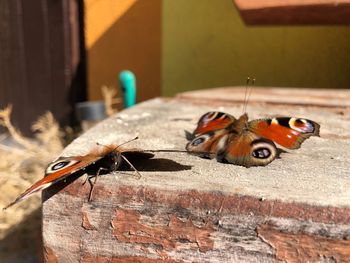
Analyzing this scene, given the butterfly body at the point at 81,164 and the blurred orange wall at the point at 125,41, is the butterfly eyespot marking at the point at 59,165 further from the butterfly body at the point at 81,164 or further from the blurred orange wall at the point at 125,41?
the blurred orange wall at the point at 125,41

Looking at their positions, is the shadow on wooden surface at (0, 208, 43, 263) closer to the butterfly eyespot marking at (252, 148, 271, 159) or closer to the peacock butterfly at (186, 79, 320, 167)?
the peacock butterfly at (186, 79, 320, 167)

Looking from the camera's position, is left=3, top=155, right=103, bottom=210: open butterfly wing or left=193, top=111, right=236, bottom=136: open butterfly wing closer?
left=3, top=155, right=103, bottom=210: open butterfly wing


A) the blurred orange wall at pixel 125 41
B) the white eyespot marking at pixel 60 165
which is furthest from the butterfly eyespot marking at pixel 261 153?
the blurred orange wall at pixel 125 41

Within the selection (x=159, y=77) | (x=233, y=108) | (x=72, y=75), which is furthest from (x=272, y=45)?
(x=72, y=75)

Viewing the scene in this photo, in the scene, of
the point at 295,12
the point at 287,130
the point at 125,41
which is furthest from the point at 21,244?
the point at 125,41

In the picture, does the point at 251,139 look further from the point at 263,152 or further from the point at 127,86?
the point at 127,86

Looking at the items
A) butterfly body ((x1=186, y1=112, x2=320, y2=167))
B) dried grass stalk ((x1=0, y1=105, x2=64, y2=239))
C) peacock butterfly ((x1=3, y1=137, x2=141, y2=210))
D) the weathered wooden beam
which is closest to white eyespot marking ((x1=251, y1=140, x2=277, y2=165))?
butterfly body ((x1=186, y1=112, x2=320, y2=167))
